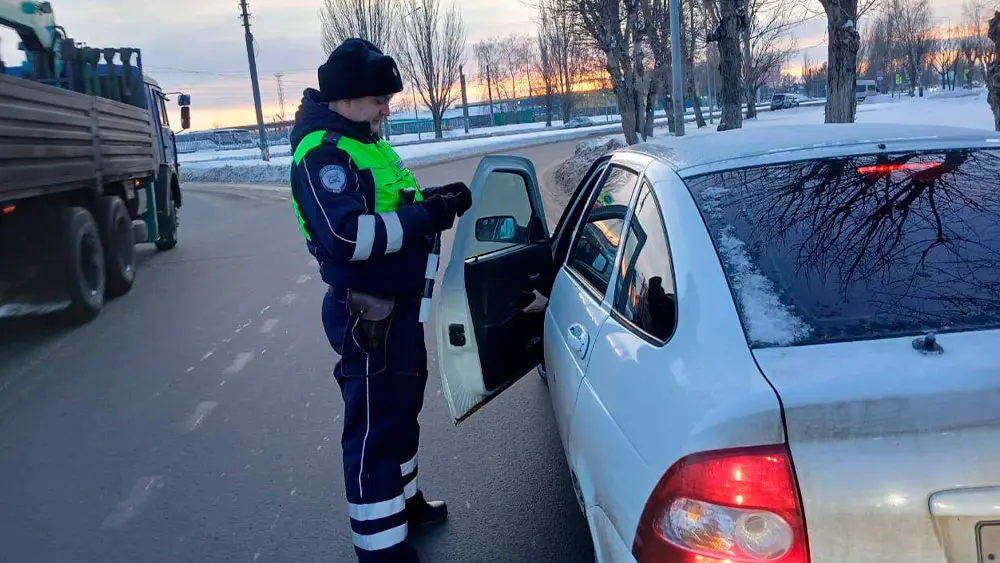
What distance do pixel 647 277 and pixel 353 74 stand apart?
1.32 m

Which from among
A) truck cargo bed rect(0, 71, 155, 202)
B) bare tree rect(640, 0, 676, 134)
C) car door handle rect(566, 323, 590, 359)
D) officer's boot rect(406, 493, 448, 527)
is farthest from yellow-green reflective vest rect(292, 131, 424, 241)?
bare tree rect(640, 0, 676, 134)

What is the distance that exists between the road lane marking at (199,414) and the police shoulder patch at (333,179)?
8.47ft

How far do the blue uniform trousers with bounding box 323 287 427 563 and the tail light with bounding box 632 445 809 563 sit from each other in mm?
1463

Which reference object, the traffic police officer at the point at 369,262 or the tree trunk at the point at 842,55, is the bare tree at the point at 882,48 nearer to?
the tree trunk at the point at 842,55

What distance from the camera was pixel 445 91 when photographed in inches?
2055

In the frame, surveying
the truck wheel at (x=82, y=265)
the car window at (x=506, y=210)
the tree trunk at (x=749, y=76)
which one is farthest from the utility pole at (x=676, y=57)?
the tree trunk at (x=749, y=76)

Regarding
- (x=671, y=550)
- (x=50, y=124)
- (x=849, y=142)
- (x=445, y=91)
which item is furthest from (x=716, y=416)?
(x=445, y=91)

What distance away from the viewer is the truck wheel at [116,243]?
844 centimetres

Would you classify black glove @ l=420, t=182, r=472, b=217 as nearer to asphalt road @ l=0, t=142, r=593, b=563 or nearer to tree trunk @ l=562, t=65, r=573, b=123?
asphalt road @ l=0, t=142, r=593, b=563

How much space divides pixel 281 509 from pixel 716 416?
2589 millimetres

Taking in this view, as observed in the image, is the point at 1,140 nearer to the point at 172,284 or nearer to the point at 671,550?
the point at 172,284

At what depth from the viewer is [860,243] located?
2236 millimetres

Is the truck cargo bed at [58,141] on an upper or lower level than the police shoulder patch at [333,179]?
upper

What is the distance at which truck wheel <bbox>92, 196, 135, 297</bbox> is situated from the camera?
27.7 feet
